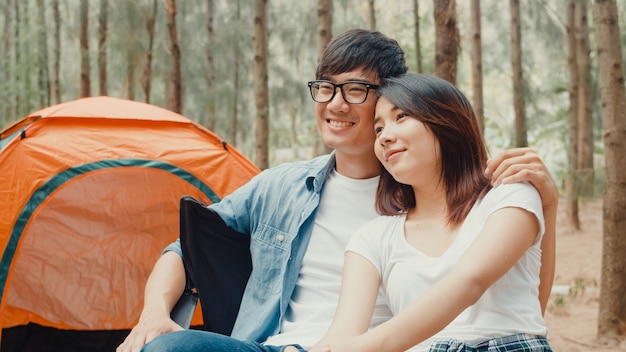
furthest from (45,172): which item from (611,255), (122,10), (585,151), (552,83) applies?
(552,83)

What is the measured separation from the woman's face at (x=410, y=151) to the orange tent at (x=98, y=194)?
200 cm

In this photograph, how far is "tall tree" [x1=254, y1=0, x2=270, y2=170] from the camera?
651 centimetres

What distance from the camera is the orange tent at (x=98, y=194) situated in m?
3.17

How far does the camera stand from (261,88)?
6.72 meters

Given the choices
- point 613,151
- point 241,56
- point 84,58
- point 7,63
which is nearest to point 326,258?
point 613,151

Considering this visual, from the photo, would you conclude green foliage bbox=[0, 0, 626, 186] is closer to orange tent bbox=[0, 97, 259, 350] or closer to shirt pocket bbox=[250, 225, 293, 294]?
orange tent bbox=[0, 97, 259, 350]

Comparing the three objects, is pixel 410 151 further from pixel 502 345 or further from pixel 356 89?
pixel 502 345

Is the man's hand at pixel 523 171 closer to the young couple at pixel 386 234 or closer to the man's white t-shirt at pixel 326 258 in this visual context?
the young couple at pixel 386 234

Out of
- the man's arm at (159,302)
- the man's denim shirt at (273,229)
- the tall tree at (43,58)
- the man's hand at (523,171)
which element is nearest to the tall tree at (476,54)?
the man's denim shirt at (273,229)

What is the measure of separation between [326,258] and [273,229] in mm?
203

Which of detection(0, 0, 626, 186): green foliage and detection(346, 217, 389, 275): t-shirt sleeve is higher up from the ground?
detection(0, 0, 626, 186): green foliage

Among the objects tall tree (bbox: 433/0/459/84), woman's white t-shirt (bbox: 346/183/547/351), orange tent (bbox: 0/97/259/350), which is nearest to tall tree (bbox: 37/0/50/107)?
orange tent (bbox: 0/97/259/350)

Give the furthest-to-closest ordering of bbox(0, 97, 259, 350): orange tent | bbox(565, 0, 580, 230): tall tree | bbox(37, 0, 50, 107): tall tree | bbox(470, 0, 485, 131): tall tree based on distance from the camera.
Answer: bbox(37, 0, 50, 107): tall tree, bbox(565, 0, 580, 230): tall tree, bbox(470, 0, 485, 131): tall tree, bbox(0, 97, 259, 350): orange tent

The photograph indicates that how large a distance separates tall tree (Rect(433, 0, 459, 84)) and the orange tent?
1306 mm
